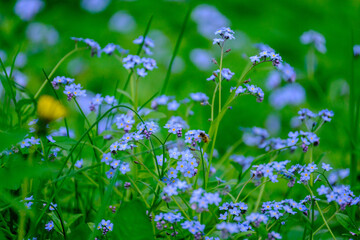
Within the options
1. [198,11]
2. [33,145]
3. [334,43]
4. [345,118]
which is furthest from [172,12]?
[33,145]

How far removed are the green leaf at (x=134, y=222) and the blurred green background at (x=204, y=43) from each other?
66.2 inches

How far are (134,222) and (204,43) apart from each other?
3.37 m

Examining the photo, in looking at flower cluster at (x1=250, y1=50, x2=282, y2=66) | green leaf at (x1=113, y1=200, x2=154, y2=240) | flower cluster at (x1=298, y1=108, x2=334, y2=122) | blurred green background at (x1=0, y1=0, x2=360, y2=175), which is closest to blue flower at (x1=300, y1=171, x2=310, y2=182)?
flower cluster at (x1=298, y1=108, x2=334, y2=122)

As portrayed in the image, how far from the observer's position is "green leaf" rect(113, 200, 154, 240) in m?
1.18

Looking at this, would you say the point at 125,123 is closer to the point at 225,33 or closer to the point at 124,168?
the point at 124,168

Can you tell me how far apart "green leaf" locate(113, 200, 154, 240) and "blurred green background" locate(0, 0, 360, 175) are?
5.51ft

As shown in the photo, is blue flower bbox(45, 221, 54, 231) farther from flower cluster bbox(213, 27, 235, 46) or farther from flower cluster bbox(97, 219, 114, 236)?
flower cluster bbox(213, 27, 235, 46)

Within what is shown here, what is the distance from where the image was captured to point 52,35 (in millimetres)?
4281

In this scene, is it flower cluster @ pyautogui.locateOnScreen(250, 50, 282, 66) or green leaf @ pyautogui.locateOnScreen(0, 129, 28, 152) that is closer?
green leaf @ pyautogui.locateOnScreen(0, 129, 28, 152)

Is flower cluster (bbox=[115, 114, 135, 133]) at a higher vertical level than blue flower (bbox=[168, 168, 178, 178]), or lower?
higher

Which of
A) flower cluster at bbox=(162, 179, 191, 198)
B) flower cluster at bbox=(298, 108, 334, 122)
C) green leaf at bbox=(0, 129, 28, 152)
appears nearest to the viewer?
green leaf at bbox=(0, 129, 28, 152)

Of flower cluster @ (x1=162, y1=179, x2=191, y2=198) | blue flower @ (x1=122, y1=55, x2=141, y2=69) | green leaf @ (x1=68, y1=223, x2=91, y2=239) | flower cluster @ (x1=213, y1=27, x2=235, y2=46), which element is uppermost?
blue flower @ (x1=122, y1=55, x2=141, y2=69)

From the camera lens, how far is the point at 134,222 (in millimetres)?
1176

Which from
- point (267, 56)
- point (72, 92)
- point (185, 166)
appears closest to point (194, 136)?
point (185, 166)
